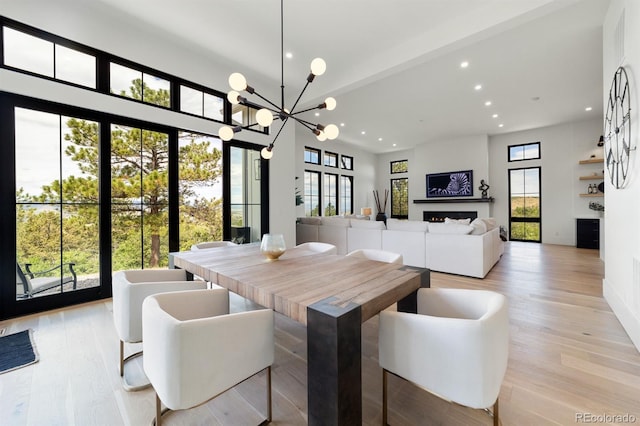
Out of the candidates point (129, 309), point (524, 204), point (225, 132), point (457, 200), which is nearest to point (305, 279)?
point (129, 309)

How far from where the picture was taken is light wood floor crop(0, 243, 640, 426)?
1.44 m

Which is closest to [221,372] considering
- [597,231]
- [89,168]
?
[89,168]

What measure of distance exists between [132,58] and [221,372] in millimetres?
4080

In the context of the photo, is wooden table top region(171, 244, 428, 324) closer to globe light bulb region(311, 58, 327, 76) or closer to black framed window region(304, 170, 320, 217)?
globe light bulb region(311, 58, 327, 76)

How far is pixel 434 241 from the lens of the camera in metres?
4.49

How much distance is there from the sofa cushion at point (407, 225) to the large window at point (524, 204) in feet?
18.1

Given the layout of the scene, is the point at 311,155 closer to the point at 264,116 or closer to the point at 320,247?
the point at 320,247

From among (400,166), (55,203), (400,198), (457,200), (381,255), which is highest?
(400,166)

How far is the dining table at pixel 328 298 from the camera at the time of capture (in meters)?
1.02

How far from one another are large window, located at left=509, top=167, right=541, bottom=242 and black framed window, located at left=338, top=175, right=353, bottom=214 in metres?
5.19

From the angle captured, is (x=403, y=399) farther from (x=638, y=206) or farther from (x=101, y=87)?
(x=101, y=87)

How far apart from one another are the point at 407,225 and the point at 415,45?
2.83 metres

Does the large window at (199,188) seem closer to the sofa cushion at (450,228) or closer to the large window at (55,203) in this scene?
the large window at (55,203)

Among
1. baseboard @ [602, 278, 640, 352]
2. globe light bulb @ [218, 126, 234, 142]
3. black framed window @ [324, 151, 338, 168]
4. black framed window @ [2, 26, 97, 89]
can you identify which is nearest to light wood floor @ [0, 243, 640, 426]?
baseboard @ [602, 278, 640, 352]
